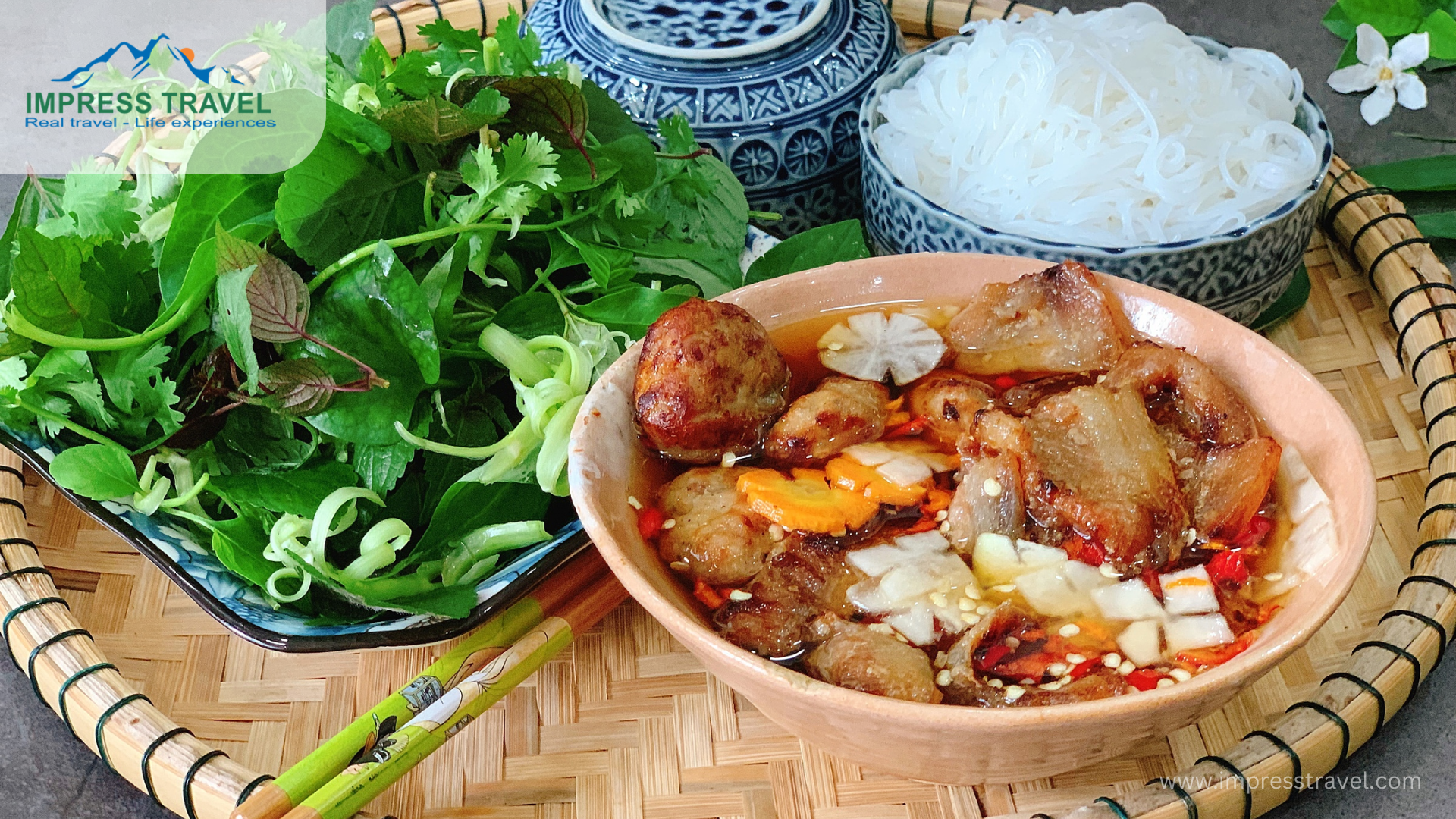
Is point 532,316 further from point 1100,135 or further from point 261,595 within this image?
point 1100,135

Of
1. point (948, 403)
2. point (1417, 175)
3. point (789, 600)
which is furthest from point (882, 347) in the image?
point (1417, 175)

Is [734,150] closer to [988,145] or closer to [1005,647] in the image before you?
[988,145]

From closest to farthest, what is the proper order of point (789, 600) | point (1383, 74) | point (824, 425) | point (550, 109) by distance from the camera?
point (789, 600)
point (824, 425)
point (550, 109)
point (1383, 74)

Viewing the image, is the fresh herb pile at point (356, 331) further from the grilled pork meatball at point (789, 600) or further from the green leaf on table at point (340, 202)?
the grilled pork meatball at point (789, 600)

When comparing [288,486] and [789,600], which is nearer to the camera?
[789,600]

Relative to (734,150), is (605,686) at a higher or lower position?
lower

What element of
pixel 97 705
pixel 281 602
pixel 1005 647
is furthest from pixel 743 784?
pixel 97 705

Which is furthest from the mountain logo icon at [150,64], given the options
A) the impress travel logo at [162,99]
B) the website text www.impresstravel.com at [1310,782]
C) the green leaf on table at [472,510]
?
the website text www.impresstravel.com at [1310,782]
